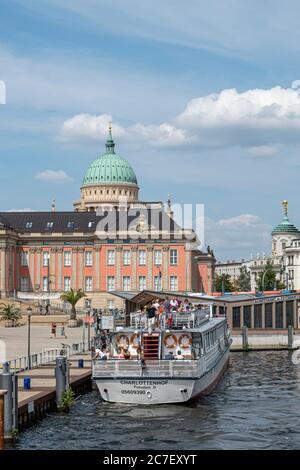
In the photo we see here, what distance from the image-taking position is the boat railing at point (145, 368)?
54.4 m

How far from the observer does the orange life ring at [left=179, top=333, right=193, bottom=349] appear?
2312 inches

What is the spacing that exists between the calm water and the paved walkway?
18649mm

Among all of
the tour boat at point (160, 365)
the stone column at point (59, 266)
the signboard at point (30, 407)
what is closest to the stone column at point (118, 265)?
the stone column at point (59, 266)

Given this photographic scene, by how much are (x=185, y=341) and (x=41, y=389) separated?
9.50 metres

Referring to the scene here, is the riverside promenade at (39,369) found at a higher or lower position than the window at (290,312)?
lower

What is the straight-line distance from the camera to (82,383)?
6100cm

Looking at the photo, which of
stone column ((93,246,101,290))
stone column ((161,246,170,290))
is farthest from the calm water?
stone column ((93,246,101,290))

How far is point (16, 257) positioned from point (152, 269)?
884 inches

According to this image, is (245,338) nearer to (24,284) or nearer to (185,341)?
(185,341)

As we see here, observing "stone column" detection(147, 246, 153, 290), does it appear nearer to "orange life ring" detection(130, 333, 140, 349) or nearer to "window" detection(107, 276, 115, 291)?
"window" detection(107, 276, 115, 291)

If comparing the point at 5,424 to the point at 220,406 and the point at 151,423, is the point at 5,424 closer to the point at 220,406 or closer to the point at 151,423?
the point at 151,423

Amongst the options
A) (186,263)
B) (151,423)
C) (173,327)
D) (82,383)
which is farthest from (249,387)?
(186,263)

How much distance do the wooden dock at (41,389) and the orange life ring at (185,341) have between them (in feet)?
21.6

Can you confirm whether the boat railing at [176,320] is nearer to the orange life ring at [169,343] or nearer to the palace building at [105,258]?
the orange life ring at [169,343]
